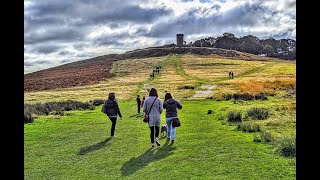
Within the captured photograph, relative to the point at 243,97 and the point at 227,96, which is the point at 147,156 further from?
the point at 227,96

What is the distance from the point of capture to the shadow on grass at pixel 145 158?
1219 centimetres

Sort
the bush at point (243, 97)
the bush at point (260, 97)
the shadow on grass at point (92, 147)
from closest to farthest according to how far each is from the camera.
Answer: the shadow on grass at point (92, 147) → the bush at point (243, 97) → the bush at point (260, 97)

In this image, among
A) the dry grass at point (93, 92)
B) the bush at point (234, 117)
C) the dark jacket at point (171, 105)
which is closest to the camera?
the dark jacket at point (171, 105)

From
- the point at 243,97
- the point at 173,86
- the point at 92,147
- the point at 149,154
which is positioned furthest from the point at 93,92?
the point at 149,154

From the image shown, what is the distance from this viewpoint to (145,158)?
13656mm

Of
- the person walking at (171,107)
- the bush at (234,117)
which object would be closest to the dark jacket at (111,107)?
the person walking at (171,107)

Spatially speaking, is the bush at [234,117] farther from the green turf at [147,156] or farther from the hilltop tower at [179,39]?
the hilltop tower at [179,39]

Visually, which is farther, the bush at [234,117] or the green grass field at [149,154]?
the bush at [234,117]

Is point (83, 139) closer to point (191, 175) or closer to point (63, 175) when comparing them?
point (63, 175)

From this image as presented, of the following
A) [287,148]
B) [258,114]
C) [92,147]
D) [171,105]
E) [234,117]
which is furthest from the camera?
[258,114]

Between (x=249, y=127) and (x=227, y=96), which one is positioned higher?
(x=227, y=96)

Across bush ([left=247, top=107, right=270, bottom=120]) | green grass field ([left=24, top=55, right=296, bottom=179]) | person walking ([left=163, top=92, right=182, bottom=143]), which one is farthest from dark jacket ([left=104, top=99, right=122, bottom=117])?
bush ([left=247, top=107, right=270, bottom=120])

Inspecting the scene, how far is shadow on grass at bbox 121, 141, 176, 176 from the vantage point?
12.2 m
